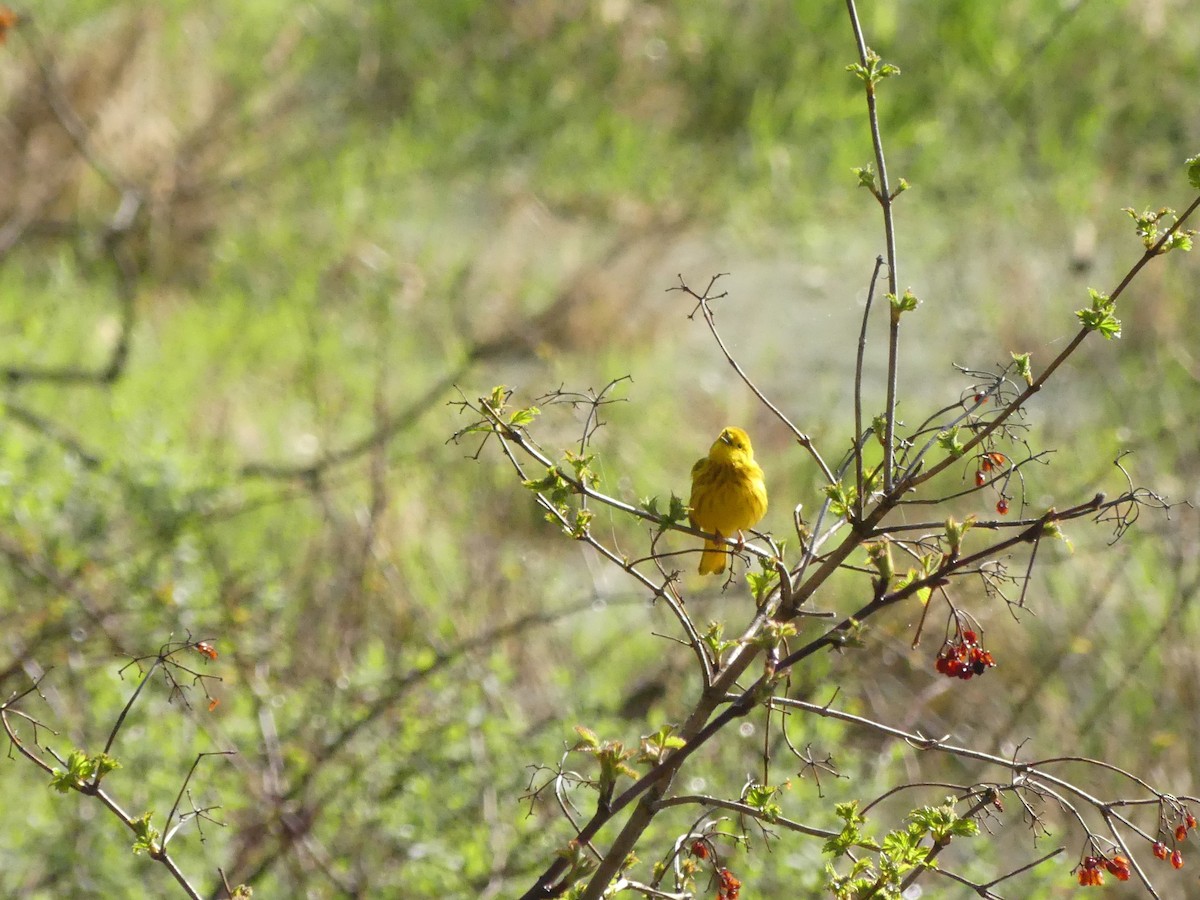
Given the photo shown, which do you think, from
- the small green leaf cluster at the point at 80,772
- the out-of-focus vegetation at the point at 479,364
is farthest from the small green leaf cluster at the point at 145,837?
the out-of-focus vegetation at the point at 479,364

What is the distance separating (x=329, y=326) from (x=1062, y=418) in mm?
3411

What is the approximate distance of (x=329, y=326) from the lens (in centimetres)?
688

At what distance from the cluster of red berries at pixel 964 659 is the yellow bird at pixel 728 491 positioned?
0.44 meters

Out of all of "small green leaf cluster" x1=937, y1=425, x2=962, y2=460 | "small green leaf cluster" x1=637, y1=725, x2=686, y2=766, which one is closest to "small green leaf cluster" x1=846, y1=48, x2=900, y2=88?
"small green leaf cluster" x1=937, y1=425, x2=962, y2=460

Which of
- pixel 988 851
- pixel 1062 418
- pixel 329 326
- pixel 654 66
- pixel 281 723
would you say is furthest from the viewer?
pixel 654 66

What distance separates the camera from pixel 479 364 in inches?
263

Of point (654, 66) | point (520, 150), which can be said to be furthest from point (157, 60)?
point (654, 66)

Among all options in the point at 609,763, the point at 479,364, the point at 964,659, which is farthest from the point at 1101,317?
the point at 479,364

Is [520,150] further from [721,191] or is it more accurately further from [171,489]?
[171,489]

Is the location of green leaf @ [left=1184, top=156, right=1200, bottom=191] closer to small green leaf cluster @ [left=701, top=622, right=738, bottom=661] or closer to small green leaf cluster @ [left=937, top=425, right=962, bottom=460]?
small green leaf cluster @ [left=937, top=425, right=962, bottom=460]

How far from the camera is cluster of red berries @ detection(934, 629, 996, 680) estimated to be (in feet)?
5.59

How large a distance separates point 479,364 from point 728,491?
460 centimetres

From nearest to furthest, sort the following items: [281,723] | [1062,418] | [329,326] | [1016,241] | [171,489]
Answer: [281,723]
[171,489]
[1062,418]
[329,326]
[1016,241]

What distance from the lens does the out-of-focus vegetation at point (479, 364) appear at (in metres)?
3.51
